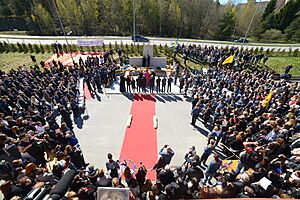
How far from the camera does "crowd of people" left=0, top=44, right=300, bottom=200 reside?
5.25m

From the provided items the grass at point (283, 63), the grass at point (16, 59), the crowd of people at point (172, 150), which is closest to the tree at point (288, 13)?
the grass at point (283, 63)

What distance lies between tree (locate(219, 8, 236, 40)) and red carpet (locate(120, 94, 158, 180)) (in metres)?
39.1

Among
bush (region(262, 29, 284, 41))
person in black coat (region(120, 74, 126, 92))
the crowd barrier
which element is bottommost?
the crowd barrier

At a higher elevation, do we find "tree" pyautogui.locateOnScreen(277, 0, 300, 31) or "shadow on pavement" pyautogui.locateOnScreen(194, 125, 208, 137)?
"tree" pyautogui.locateOnScreen(277, 0, 300, 31)

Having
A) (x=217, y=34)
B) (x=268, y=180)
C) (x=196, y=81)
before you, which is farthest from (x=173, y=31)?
(x=268, y=180)

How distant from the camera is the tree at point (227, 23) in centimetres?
4353

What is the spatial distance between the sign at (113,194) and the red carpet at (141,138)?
481 cm

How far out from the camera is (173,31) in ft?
146

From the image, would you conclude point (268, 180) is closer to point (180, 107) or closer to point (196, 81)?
point (180, 107)

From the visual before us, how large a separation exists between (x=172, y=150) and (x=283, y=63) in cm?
2342

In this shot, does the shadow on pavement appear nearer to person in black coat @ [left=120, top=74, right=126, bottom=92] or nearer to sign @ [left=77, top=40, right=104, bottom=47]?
person in black coat @ [left=120, top=74, right=126, bottom=92]

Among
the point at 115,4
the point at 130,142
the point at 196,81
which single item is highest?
the point at 115,4

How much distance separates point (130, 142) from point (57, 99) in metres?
5.06

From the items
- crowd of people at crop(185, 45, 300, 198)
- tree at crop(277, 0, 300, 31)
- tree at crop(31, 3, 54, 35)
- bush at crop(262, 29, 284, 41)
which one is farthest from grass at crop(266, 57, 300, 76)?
tree at crop(31, 3, 54, 35)
